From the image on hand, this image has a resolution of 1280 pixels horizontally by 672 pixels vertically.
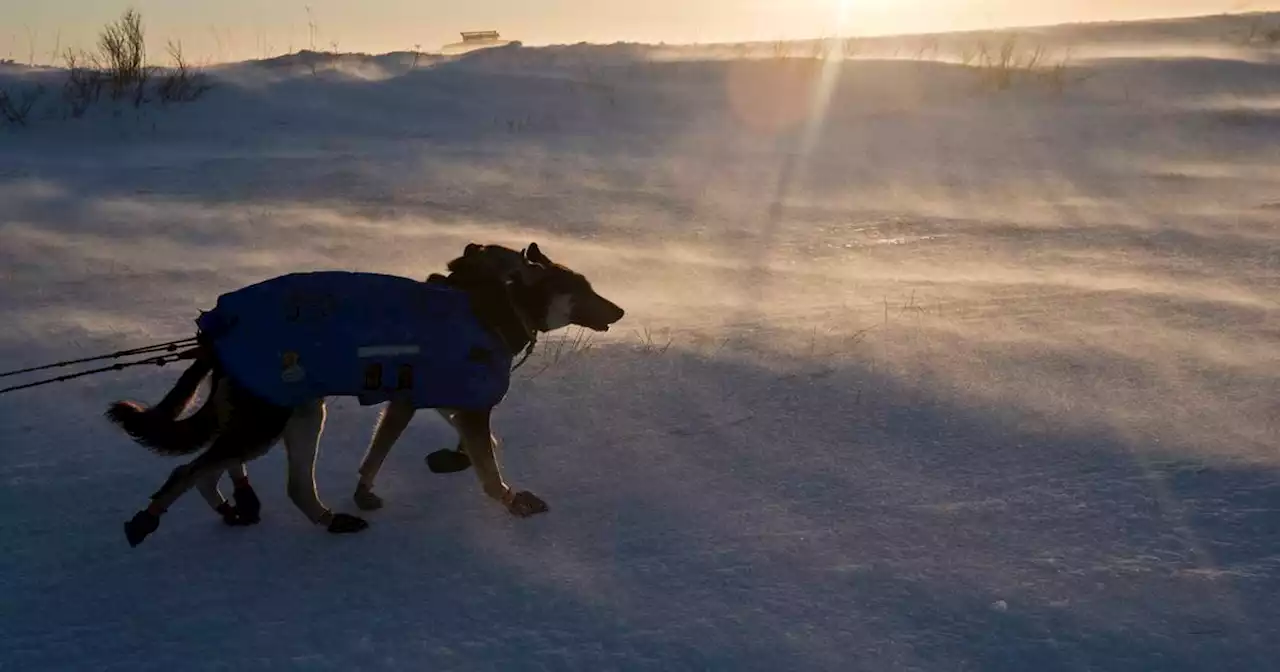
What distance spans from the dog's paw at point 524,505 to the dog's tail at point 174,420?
0.87 m

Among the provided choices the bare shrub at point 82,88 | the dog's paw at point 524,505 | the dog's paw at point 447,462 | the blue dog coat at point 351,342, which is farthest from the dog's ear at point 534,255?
the bare shrub at point 82,88

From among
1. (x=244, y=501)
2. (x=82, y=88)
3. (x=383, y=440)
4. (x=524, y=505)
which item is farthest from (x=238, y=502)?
(x=82, y=88)

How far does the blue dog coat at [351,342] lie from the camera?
9.55 feet

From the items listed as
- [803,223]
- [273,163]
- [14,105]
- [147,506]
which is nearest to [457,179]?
[273,163]

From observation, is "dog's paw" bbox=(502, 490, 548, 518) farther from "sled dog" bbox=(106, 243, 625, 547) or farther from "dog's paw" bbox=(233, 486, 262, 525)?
"dog's paw" bbox=(233, 486, 262, 525)

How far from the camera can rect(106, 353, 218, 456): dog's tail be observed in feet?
9.80

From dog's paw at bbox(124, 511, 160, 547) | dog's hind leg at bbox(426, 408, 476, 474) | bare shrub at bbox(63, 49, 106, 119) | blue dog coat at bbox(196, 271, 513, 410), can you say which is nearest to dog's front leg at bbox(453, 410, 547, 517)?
blue dog coat at bbox(196, 271, 513, 410)

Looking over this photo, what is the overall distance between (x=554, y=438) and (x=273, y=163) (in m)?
6.08

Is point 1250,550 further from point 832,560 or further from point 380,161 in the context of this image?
point 380,161

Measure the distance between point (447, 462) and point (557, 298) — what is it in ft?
2.15

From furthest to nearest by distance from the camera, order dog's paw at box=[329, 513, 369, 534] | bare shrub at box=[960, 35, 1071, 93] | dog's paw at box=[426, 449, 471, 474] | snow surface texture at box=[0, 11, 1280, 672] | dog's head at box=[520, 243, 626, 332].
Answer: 1. bare shrub at box=[960, 35, 1071, 93]
2. dog's paw at box=[426, 449, 471, 474]
3. dog's head at box=[520, 243, 626, 332]
4. dog's paw at box=[329, 513, 369, 534]
5. snow surface texture at box=[0, 11, 1280, 672]

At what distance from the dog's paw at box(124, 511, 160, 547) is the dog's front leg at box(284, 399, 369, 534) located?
1.25ft

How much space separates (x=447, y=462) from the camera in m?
3.58

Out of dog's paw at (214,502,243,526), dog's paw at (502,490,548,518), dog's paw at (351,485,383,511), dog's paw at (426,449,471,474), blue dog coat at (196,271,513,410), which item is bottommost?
dog's paw at (214,502,243,526)
